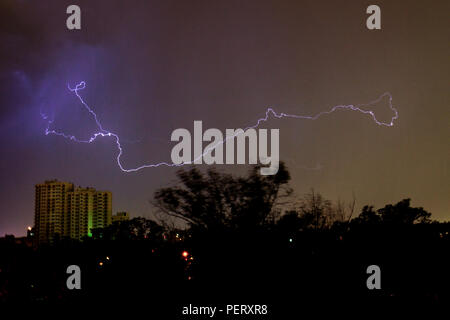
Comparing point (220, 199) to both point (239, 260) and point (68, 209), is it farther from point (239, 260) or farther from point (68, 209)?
point (68, 209)

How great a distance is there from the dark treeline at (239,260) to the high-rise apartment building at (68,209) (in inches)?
279

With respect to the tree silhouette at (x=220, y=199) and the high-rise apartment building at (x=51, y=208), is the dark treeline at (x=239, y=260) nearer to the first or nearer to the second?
the tree silhouette at (x=220, y=199)

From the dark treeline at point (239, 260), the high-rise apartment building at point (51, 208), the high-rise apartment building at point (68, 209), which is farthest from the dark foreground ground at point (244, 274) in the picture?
the high-rise apartment building at point (51, 208)

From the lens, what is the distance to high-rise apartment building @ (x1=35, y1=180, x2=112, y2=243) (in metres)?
15.8

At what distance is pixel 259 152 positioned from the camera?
8.65m

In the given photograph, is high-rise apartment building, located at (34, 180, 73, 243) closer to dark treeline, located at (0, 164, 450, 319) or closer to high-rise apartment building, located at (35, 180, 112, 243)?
high-rise apartment building, located at (35, 180, 112, 243)

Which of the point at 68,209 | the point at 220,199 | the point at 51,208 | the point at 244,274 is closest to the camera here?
the point at 244,274

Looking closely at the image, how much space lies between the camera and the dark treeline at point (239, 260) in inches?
273

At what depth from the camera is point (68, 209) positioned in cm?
1764

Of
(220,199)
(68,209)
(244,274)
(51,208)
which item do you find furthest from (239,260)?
(51,208)

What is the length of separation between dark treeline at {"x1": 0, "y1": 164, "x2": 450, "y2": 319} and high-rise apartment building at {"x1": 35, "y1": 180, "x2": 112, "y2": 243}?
23.3 feet

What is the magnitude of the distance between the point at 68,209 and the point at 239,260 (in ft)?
40.6

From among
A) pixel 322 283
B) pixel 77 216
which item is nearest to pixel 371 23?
pixel 322 283
